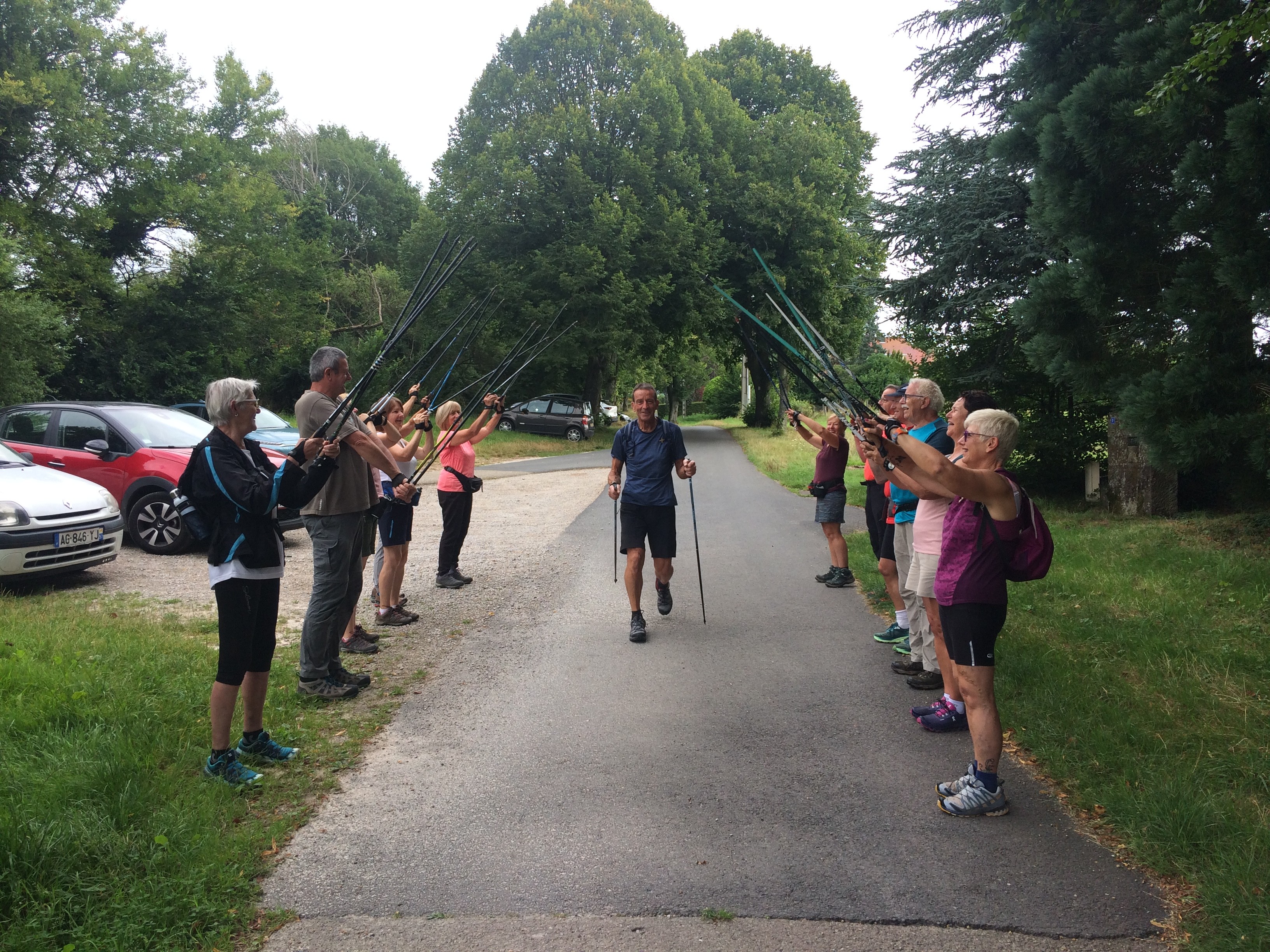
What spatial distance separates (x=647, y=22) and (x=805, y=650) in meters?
34.3

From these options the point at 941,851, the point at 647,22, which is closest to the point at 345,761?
the point at 941,851

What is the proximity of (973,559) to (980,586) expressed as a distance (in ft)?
0.40

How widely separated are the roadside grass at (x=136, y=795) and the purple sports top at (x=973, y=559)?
307 cm

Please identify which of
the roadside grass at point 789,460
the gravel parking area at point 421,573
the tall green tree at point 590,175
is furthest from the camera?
the tall green tree at point 590,175

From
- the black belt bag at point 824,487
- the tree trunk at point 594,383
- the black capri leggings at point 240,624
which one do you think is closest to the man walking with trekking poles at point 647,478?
the black belt bag at point 824,487

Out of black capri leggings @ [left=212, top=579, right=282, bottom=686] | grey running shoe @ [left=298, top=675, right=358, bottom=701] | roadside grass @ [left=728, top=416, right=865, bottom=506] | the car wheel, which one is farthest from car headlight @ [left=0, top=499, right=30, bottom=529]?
roadside grass @ [left=728, top=416, right=865, bottom=506]

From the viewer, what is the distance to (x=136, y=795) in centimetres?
388

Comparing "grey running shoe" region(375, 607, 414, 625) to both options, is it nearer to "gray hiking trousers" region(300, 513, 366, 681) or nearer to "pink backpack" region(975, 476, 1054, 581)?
"gray hiking trousers" region(300, 513, 366, 681)

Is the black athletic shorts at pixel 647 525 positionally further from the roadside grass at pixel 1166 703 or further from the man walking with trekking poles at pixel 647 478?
the roadside grass at pixel 1166 703

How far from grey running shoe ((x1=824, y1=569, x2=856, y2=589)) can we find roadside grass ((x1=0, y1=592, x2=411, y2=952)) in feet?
14.8

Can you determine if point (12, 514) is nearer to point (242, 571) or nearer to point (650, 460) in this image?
point (242, 571)

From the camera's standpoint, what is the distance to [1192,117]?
6816mm

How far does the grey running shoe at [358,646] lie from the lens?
6.73 m

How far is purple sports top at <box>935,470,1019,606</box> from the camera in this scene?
4070 mm
